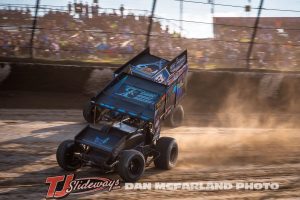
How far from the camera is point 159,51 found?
43.4 ft

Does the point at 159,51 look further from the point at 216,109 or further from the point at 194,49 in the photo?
the point at 216,109

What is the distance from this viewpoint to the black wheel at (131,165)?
6.60 m

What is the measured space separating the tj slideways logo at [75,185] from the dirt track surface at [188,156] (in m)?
0.12

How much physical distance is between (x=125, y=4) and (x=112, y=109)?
6.03m

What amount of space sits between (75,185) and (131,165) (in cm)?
80

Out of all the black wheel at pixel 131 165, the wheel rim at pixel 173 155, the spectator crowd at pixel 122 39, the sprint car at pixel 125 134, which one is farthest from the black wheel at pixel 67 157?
the spectator crowd at pixel 122 39

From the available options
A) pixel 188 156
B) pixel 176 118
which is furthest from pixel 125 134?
pixel 176 118

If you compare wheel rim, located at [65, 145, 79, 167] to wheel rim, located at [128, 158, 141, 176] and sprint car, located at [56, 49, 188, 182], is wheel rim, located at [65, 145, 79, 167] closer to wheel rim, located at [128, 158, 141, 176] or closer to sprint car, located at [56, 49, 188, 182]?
sprint car, located at [56, 49, 188, 182]

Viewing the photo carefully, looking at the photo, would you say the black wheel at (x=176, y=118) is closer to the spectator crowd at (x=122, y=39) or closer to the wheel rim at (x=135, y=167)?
the spectator crowd at (x=122, y=39)

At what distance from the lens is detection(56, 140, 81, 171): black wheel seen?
277 inches

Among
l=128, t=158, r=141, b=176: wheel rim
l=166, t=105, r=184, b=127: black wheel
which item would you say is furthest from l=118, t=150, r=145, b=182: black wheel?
l=166, t=105, r=184, b=127: black wheel

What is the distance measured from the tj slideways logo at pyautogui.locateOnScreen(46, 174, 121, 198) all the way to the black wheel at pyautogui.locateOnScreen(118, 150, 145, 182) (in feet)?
0.63

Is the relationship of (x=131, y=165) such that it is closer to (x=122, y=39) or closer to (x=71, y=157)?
(x=71, y=157)

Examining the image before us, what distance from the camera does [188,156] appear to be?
27.8ft
